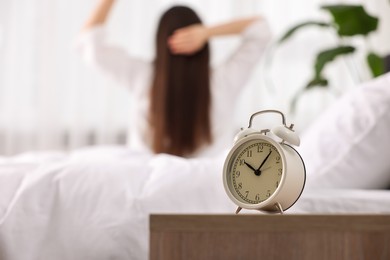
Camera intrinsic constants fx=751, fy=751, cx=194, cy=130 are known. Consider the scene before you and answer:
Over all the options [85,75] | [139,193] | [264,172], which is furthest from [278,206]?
[85,75]

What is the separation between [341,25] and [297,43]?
1295 mm

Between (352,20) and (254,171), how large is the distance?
6.31ft

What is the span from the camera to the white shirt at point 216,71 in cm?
327

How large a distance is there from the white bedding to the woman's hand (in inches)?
63.6

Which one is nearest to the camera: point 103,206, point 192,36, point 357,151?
point 103,206

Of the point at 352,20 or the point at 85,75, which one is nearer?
the point at 352,20

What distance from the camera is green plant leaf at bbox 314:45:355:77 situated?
9.64 ft

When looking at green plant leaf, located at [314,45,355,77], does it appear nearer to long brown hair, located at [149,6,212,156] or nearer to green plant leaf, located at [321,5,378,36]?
green plant leaf, located at [321,5,378,36]

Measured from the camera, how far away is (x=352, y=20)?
2969 mm

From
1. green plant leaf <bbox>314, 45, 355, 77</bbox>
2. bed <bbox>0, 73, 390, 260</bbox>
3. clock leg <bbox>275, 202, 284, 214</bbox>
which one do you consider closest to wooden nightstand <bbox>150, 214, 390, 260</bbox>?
clock leg <bbox>275, 202, 284, 214</bbox>

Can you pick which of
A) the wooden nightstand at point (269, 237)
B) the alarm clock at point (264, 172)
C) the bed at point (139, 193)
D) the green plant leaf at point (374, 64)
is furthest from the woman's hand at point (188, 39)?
the wooden nightstand at point (269, 237)

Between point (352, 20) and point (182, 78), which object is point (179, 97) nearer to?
point (182, 78)

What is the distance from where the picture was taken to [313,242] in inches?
42.2

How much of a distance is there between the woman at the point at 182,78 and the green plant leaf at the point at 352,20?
413 mm
